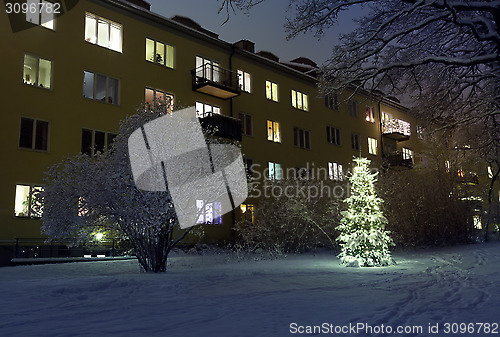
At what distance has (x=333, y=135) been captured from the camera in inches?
1357

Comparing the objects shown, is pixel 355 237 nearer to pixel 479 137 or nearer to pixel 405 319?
pixel 479 137

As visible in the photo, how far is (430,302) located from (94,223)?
9.07 m

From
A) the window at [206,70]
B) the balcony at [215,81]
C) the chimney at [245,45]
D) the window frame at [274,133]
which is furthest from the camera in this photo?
the chimney at [245,45]

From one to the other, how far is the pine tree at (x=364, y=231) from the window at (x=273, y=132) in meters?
14.9

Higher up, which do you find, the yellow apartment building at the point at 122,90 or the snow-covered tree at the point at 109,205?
the yellow apartment building at the point at 122,90

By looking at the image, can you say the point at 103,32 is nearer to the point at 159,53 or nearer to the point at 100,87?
the point at 100,87

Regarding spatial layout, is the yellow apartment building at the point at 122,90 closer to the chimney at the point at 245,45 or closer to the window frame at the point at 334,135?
the chimney at the point at 245,45

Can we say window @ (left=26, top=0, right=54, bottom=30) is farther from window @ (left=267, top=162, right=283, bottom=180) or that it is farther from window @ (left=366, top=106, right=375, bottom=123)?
window @ (left=366, top=106, right=375, bottom=123)

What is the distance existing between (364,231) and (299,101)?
63.9ft

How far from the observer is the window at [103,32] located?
21.0m

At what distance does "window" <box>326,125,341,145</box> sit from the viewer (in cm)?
3393

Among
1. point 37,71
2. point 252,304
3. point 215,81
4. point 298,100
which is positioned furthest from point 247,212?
point 252,304

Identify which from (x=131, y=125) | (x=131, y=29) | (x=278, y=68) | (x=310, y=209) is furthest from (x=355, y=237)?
(x=278, y=68)

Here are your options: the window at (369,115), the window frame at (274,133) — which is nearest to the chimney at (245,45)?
the window frame at (274,133)
